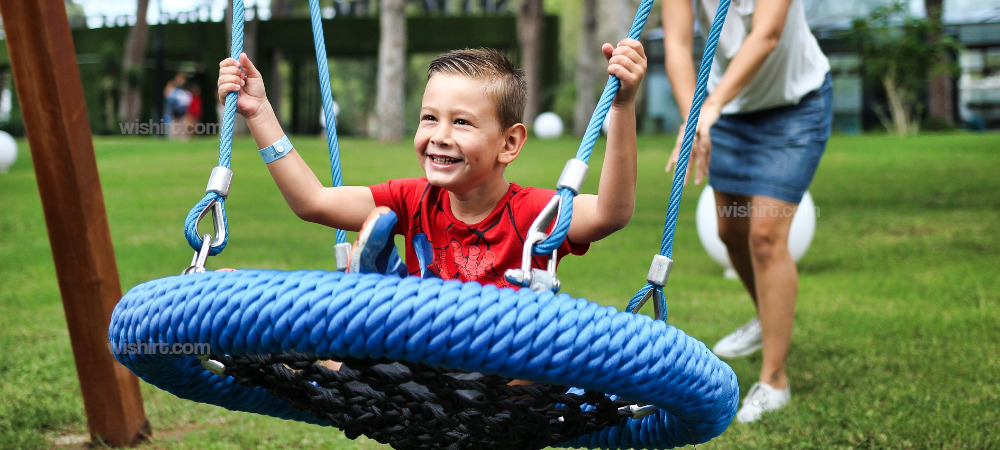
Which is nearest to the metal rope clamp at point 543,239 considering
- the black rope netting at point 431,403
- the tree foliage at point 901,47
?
the black rope netting at point 431,403

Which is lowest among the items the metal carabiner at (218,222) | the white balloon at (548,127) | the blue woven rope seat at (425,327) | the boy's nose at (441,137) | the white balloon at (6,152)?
the white balloon at (548,127)

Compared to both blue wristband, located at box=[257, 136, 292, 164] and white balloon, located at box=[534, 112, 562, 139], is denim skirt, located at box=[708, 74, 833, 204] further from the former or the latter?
white balloon, located at box=[534, 112, 562, 139]

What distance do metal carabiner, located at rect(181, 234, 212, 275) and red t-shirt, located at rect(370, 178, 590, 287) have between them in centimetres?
50

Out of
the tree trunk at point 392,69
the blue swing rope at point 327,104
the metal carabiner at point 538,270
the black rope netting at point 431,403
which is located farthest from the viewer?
the tree trunk at point 392,69

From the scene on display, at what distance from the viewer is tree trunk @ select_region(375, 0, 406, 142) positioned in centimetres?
1820

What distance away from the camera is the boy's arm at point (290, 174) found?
7.00ft

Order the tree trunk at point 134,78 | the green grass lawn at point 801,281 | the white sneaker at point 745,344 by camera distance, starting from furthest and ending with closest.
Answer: the tree trunk at point 134,78
the white sneaker at point 745,344
the green grass lawn at point 801,281

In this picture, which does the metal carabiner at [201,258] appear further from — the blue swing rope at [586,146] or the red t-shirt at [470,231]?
the blue swing rope at [586,146]

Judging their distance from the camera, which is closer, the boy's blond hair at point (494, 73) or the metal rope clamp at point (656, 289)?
the metal rope clamp at point (656, 289)

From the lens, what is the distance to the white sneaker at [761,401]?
341cm

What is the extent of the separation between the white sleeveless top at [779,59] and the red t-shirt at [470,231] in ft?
5.37

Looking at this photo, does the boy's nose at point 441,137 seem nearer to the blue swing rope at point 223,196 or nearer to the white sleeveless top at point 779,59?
the blue swing rope at point 223,196

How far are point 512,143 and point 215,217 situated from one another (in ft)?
2.16

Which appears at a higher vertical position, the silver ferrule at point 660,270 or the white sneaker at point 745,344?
the silver ferrule at point 660,270
